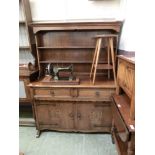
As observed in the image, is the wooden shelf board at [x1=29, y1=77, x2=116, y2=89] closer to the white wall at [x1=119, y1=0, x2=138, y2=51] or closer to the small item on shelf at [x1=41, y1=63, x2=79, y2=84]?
the small item on shelf at [x1=41, y1=63, x2=79, y2=84]

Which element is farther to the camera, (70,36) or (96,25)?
(70,36)

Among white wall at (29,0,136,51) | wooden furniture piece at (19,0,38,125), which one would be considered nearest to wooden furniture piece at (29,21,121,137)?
wooden furniture piece at (19,0,38,125)

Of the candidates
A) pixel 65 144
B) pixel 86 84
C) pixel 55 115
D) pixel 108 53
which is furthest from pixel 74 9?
pixel 65 144

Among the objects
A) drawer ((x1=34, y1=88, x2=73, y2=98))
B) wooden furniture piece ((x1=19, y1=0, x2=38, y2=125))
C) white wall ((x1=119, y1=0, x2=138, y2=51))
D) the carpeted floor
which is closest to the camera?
white wall ((x1=119, y1=0, x2=138, y2=51))

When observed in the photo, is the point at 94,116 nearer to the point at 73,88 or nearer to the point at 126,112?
the point at 73,88

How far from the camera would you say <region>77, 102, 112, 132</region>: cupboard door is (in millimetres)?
2316

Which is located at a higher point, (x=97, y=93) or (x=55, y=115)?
(x=97, y=93)

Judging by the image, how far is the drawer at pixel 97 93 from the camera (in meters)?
2.22

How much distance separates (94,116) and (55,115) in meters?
0.61

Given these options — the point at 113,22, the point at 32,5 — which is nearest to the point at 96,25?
the point at 113,22

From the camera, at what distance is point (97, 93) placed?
7.32ft
